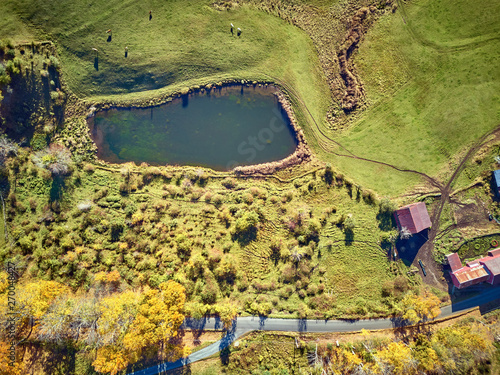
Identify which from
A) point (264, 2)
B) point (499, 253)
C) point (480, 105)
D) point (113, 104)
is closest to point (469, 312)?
point (499, 253)

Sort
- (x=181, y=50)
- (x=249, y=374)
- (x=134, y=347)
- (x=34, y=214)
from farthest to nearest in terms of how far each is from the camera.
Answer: (x=181, y=50)
(x=34, y=214)
(x=249, y=374)
(x=134, y=347)

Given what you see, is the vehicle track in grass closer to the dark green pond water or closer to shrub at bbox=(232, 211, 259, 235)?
the dark green pond water

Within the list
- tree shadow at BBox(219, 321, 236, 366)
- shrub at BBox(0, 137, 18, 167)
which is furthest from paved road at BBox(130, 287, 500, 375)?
shrub at BBox(0, 137, 18, 167)

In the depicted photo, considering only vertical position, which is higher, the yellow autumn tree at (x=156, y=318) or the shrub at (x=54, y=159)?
the shrub at (x=54, y=159)

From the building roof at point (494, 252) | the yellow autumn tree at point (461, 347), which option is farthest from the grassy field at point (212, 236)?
the building roof at point (494, 252)

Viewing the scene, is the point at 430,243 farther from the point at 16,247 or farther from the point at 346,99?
the point at 16,247

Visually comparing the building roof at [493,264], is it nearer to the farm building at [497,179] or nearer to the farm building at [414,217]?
the farm building at [414,217]
